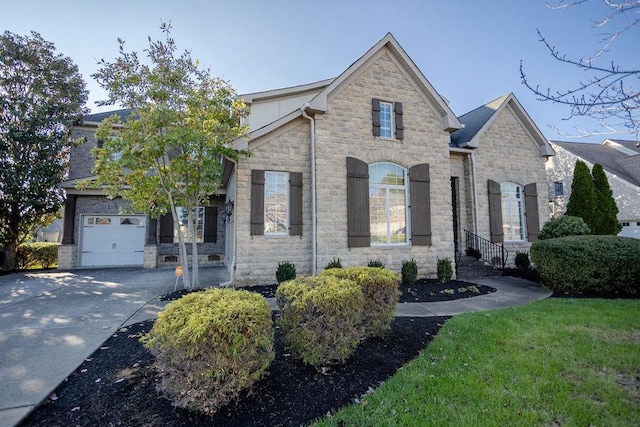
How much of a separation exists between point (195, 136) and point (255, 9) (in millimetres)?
3992

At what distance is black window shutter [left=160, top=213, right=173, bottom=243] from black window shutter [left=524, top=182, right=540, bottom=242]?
49.8 feet

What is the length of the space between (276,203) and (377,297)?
203 inches

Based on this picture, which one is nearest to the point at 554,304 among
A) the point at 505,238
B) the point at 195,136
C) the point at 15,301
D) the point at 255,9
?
the point at 505,238

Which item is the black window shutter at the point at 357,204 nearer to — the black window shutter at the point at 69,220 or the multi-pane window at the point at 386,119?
the multi-pane window at the point at 386,119

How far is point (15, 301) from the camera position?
6652 mm

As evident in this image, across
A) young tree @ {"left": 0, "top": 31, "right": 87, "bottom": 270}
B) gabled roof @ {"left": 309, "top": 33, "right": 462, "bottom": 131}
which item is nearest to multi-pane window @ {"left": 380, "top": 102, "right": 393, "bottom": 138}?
gabled roof @ {"left": 309, "top": 33, "right": 462, "bottom": 131}

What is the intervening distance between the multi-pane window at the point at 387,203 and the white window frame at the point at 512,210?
4.96 meters

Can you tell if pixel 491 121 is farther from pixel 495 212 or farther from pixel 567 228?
pixel 567 228

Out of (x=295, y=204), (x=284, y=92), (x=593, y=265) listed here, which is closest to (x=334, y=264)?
(x=295, y=204)

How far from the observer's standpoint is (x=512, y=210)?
38.1ft

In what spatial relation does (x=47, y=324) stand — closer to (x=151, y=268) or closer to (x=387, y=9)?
(x=151, y=268)

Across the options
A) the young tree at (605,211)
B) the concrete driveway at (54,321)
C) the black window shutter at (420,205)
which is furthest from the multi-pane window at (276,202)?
the young tree at (605,211)

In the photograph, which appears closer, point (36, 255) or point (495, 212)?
point (495, 212)

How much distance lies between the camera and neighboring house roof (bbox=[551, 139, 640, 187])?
17.9 metres
